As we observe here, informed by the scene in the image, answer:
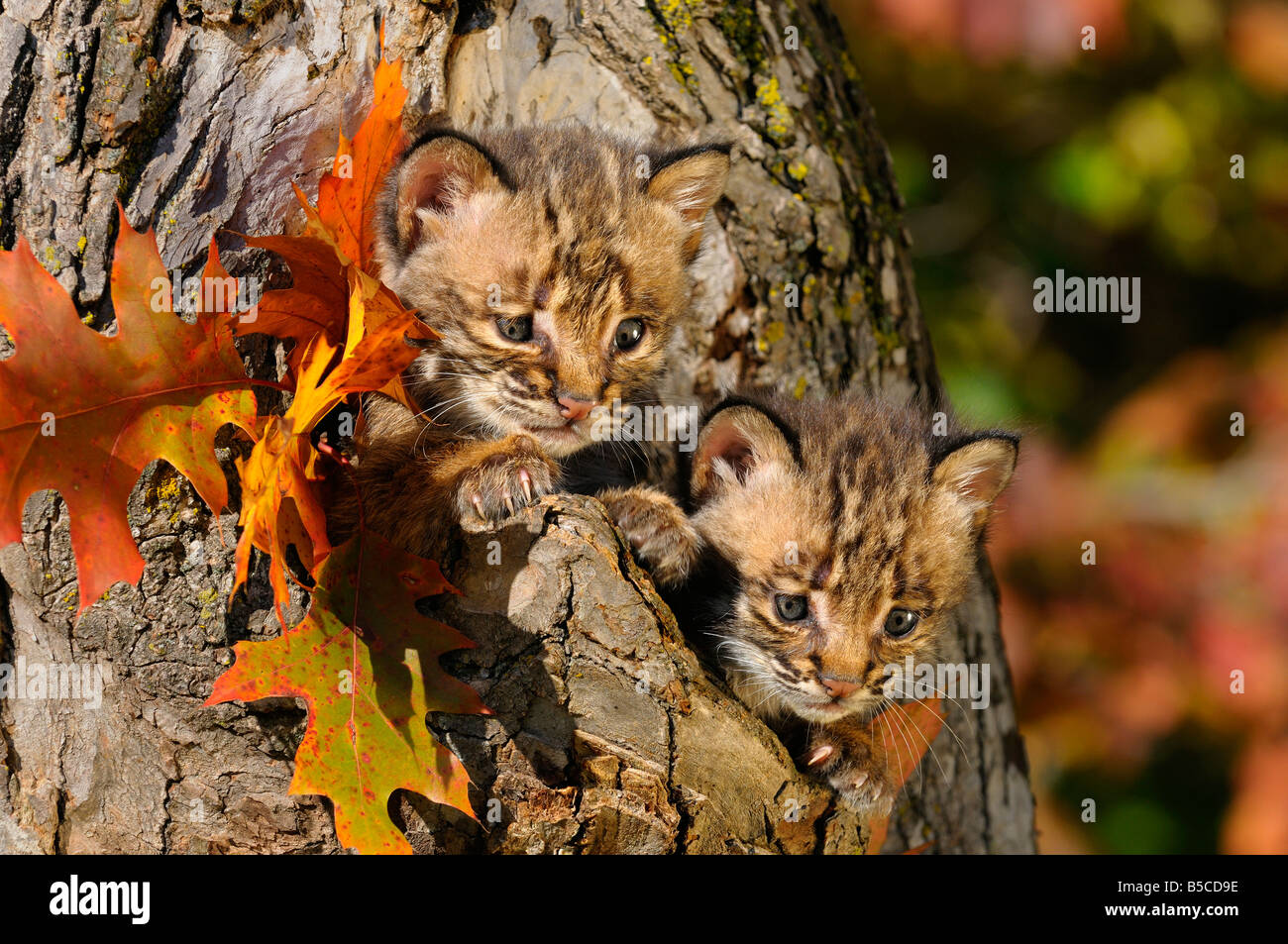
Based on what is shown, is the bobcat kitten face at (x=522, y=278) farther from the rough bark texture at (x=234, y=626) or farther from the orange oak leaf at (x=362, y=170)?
the rough bark texture at (x=234, y=626)

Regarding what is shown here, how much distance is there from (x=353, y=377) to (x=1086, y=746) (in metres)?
4.95

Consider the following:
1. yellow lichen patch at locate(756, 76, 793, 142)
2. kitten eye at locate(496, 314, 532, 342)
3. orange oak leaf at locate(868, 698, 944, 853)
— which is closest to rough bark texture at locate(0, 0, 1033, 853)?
orange oak leaf at locate(868, 698, 944, 853)

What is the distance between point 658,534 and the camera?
275 centimetres

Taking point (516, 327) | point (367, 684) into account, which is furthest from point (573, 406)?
point (367, 684)

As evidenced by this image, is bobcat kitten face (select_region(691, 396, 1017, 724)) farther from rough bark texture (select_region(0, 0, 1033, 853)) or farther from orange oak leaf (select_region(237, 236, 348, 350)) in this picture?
orange oak leaf (select_region(237, 236, 348, 350))

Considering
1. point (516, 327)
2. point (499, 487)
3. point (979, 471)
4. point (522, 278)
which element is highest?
point (522, 278)

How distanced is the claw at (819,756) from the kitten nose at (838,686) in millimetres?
184

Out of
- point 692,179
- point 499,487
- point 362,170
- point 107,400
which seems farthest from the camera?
point 692,179

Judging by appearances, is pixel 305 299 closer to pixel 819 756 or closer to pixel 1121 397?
pixel 819 756

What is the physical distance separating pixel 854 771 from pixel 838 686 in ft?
0.86

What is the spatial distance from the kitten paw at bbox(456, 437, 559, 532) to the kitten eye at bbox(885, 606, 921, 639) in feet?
3.14

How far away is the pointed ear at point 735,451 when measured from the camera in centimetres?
283

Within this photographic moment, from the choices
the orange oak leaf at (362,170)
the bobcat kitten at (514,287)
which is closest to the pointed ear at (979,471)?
the bobcat kitten at (514,287)

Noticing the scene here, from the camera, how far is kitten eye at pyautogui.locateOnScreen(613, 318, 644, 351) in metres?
3.02
